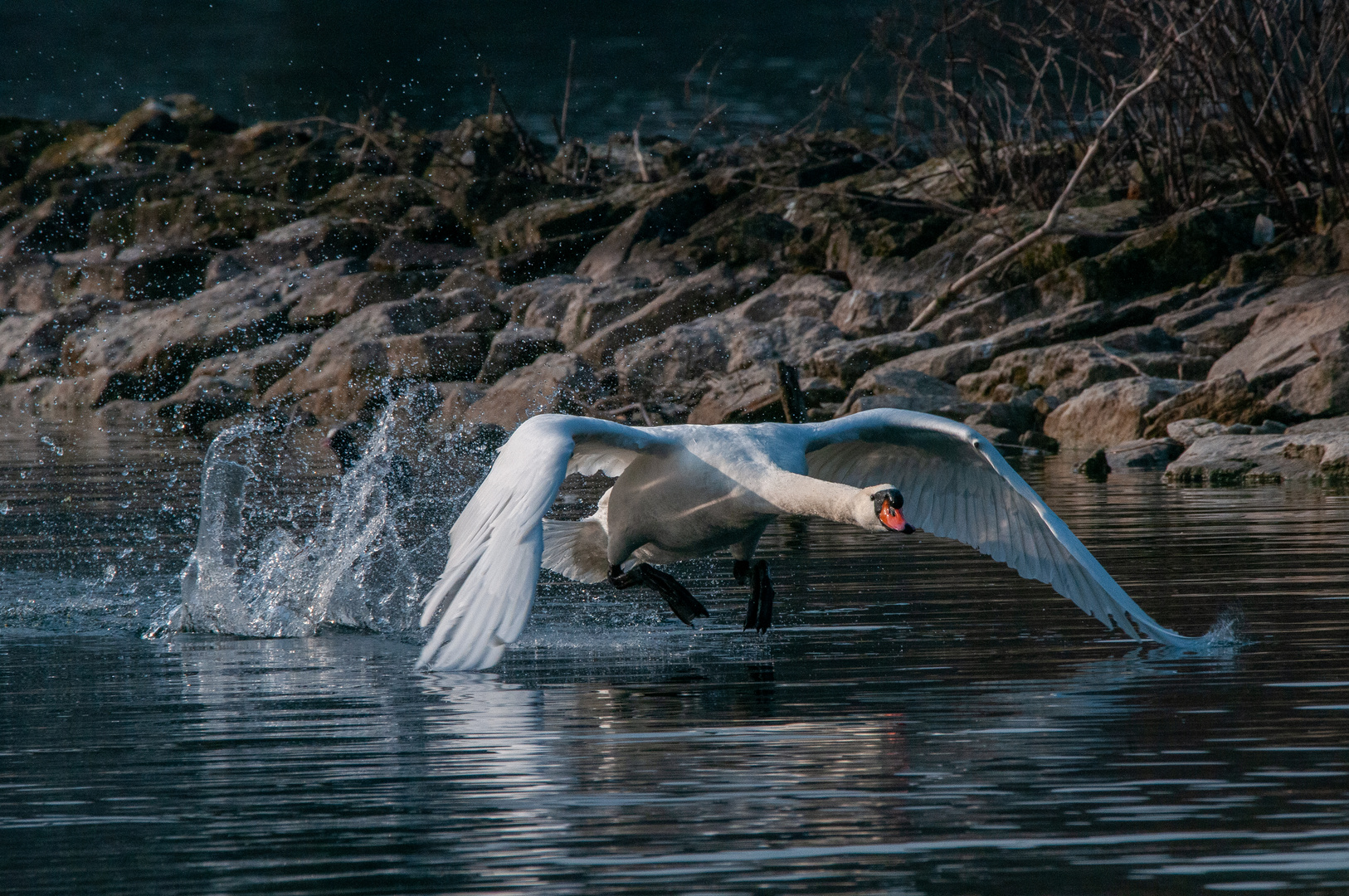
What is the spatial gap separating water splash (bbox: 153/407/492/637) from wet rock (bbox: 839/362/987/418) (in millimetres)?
6325

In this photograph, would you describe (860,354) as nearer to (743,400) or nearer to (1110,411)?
(743,400)

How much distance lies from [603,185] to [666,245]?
17.0 feet

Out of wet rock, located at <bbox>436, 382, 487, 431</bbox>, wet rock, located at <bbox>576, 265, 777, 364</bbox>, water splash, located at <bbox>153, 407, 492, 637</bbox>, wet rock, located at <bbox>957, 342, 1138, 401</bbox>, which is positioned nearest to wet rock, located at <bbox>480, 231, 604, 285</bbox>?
wet rock, located at <bbox>576, 265, 777, 364</bbox>

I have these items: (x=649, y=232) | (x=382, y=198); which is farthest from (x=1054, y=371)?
(x=382, y=198)

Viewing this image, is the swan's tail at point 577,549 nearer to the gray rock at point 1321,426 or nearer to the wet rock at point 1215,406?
the gray rock at point 1321,426

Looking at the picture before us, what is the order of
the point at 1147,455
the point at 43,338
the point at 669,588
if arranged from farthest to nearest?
the point at 43,338
the point at 1147,455
the point at 669,588

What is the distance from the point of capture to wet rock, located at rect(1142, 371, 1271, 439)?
16016 mm

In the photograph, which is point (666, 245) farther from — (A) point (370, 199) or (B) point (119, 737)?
(B) point (119, 737)

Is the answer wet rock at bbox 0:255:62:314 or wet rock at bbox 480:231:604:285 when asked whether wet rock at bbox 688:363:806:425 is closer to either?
wet rock at bbox 480:231:604:285

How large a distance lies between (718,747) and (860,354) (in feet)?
50.9

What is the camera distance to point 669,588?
7855mm

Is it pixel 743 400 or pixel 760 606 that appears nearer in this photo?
pixel 760 606

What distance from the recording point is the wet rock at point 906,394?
18219mm

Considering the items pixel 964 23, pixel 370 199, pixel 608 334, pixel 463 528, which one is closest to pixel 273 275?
pixel 370 199
